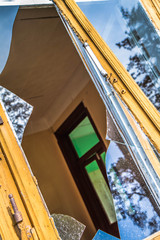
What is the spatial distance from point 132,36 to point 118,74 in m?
0.34

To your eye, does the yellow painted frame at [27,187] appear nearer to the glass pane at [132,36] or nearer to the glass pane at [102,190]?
the glass pane at [132,36]

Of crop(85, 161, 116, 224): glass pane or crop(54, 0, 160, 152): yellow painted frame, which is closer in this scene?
crop(54, 0, 160, 152): yellow painted frame

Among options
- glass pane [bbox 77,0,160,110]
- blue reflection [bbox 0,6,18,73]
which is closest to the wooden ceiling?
blue reflection [bbox 0,6,18,73]

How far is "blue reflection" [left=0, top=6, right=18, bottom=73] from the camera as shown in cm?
164

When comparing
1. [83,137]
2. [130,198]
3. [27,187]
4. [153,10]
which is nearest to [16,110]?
[27,187]

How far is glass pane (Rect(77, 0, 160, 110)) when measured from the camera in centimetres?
171

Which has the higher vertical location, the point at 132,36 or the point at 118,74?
the point at 132,36

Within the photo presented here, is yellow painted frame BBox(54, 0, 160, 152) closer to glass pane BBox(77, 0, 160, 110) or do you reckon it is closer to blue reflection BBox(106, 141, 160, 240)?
glass pane BBox(77, 0, 160, 110)

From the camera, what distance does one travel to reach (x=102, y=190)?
3.34 metres

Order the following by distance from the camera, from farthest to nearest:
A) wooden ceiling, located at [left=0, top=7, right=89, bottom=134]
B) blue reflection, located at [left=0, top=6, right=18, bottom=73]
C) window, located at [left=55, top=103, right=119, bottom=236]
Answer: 1. window, located at [left=55, top=103, right=119, bottom=236]
2. wooden ceiling, located at [left=0, top=7, right=89, bottom=134]
3. blue reflection, located at [left=0, top=6, right=18, bottom=73]

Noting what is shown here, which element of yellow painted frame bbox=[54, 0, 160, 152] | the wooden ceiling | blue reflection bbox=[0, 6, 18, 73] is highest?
the wooden ceiling

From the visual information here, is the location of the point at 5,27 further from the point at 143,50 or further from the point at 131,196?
the point at 131,196

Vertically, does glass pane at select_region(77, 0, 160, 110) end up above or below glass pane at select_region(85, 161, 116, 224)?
above

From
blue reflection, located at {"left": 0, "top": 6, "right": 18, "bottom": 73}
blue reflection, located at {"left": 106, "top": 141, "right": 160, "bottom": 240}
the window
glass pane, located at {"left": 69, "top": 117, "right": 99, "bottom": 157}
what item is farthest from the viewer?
glass pane, located at {"left": 69, "top": 117, "right": 99, "bottom": 157}
